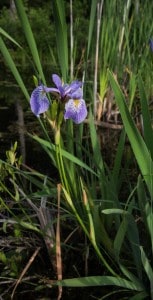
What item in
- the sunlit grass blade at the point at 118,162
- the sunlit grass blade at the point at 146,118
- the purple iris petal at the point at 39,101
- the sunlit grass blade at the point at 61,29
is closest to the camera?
the purple iris petal at the point at 39,101

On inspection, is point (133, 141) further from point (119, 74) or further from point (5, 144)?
point (119, 74)

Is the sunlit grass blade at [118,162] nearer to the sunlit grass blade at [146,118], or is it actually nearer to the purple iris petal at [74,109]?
the sunlit grass blade at [146,118]

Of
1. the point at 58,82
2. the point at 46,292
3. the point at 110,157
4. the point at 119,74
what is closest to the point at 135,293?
the point at 46,292

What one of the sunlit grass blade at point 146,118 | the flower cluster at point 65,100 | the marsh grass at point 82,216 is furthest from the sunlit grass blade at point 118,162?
the flower cluster at point 65,100

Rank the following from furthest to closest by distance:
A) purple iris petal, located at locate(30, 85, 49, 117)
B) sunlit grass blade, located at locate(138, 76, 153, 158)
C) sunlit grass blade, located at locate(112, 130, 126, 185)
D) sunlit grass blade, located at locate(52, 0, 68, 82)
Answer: sunlit grass blade, located at locate(112, 130, 126, 185) → sunlit grass blade, located at locate(52, 0, 68, 82) → sunlit grass blade, located at locate(138, 76, 153, 158) → purple iris petal, located at locate(30, 85, 49, 117)

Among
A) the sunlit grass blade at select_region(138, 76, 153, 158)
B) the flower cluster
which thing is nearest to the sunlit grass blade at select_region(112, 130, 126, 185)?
the sunlit grass blade at select_region(138, 76, 153, 158)

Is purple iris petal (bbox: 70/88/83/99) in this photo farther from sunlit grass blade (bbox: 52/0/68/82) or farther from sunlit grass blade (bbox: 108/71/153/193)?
sunlit grass blade (bbox: 52/0/68/82)

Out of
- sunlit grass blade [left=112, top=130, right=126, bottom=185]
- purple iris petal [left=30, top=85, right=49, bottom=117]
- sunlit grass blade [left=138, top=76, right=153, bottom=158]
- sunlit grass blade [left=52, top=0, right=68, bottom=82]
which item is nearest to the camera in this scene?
purple iris petal [left=30, top=85, right=49, bottom=117]

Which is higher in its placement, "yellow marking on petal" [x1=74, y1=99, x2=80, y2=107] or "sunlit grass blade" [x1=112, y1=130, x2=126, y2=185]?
"yellow marking on petal" [x1=74, y1=99, x2=80, y2=107]
